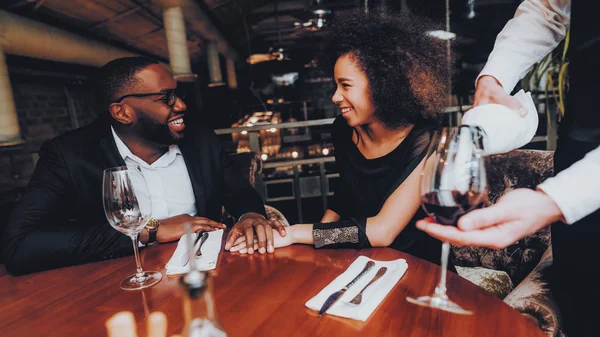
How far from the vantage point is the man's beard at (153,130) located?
1912 millimetres

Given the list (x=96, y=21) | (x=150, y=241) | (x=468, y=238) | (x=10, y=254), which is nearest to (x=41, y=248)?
(x=10, y=254)

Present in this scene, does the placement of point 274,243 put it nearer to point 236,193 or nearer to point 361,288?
point 361,288

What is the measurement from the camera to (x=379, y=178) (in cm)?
161

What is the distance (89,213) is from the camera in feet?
5.89

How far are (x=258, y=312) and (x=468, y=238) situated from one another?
0.48 m

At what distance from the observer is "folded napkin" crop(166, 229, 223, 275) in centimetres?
110

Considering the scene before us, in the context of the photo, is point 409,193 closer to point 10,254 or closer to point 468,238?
point 468,238

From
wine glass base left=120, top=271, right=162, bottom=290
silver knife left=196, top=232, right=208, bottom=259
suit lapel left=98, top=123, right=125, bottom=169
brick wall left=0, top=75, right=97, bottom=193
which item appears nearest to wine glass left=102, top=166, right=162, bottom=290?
wine glass base left=120, top=271, right=162, bottom=290

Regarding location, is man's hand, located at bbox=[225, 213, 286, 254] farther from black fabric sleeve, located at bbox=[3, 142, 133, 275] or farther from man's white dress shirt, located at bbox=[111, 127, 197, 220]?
man's white dress shirt, located at bbox=[111, 127, 197, 220]

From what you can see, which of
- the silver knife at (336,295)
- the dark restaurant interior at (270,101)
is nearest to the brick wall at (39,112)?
the dark restaurant interior at (270,101)

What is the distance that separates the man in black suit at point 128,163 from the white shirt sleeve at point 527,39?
0.92 m

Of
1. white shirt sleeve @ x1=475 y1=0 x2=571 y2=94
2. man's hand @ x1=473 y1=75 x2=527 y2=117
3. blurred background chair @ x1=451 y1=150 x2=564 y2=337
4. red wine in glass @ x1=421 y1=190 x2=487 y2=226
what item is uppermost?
white shirt sleeve @ x1=475 y1=0 x2=571 y2=94

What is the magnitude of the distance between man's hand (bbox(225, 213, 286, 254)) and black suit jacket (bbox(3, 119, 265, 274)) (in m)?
0.39

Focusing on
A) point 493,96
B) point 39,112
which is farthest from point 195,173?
point 39,112
